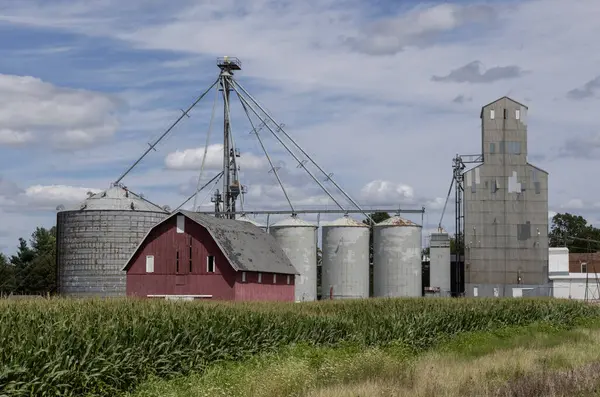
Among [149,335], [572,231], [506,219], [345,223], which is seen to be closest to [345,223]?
[345,223]

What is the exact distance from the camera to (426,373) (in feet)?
66.7

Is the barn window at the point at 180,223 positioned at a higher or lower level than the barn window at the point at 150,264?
higher

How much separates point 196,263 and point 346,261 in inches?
821

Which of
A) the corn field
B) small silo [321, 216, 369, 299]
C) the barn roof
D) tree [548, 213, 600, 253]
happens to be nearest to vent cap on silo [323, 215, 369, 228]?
small silo [321, 216, 369, 299]

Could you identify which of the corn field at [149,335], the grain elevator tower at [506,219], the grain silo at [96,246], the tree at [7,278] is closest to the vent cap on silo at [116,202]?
the grain silo at [96,246]

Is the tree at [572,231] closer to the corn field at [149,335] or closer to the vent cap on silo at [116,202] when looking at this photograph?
the vent cap on silo at [116,202]

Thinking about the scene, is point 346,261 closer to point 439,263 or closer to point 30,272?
point 439,263

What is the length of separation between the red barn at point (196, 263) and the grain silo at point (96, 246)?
8.47 m

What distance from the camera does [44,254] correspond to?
109188 millimetres

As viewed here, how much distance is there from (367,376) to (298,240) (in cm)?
4599

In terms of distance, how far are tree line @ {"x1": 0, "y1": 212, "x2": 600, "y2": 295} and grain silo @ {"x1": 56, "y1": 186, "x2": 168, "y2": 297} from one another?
457 inches

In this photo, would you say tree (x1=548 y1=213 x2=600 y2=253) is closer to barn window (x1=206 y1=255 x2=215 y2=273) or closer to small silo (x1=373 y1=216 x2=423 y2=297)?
small silo (x1=373 y1=216 x2=423 y2=297)

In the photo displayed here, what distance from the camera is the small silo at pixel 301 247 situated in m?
65.6

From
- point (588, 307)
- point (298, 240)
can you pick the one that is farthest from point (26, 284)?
point (588, 307)
